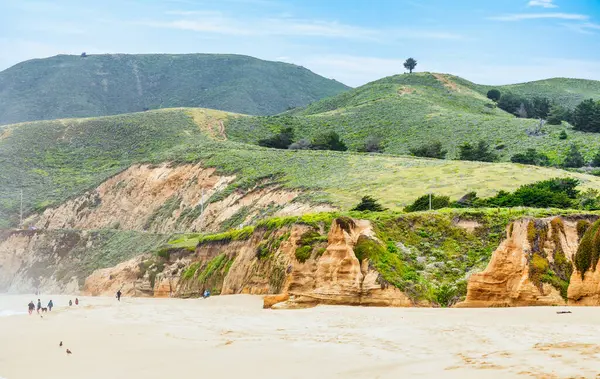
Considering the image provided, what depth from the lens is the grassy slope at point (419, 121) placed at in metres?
90.9

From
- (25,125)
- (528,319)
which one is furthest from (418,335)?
(25,125)

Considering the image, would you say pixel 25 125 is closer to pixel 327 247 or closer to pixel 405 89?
pixel 405 89

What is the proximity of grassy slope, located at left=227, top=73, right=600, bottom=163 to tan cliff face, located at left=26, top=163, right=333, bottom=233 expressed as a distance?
80.5ft

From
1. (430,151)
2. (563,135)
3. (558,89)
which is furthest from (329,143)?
(558,89)

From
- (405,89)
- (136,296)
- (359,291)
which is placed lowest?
(136,296)

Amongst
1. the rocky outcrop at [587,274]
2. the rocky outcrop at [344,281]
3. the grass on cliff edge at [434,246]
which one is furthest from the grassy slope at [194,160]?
the rocky outcrop at [587,274]

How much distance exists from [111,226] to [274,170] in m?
14.6

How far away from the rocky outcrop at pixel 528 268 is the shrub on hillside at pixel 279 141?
7436 cm

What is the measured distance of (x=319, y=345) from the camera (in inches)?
916

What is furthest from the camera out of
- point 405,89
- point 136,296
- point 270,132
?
point 405,89

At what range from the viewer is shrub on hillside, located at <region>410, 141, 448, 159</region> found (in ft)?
285

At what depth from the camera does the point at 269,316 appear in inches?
1199

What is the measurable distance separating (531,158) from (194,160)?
2761cm

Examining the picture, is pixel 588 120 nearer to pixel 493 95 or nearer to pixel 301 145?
pixel 301 145
